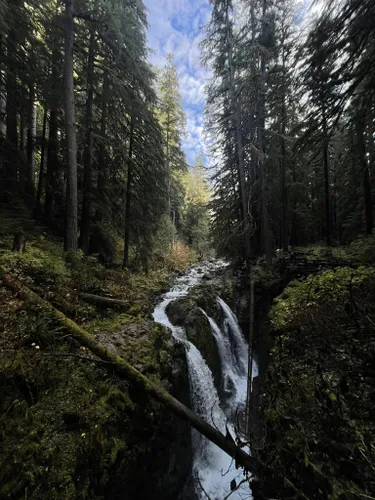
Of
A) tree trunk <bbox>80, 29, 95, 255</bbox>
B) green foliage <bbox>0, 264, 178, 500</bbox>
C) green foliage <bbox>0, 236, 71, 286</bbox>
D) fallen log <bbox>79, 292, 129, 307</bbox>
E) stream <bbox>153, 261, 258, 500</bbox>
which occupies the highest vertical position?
tree trunk <bbox>80, 29, 95, 255</bbox>

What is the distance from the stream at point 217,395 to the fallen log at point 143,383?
0.29 m

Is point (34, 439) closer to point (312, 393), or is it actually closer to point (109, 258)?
point (312, 393)

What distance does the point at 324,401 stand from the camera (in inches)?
127

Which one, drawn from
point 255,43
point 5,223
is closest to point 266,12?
point 255,43

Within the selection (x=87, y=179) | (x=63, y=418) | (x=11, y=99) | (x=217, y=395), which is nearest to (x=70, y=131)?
(x=87, y=179)

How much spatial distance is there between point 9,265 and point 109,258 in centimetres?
598

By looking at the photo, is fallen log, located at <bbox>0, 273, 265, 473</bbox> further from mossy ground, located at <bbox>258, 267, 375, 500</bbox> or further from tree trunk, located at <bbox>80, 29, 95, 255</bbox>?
tree trunk, located at <bbox>80, 29, 95, 255</bbox>

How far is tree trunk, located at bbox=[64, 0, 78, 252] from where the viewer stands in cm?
761

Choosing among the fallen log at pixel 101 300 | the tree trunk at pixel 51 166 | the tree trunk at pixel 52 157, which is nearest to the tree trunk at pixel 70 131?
the tree trunk at pixel 52 157

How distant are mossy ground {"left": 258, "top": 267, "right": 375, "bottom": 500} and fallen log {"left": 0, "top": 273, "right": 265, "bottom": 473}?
35 centimetres

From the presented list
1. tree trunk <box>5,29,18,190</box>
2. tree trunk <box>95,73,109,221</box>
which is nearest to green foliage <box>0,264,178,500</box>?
tree trunk <box>5,29,18,190</box>

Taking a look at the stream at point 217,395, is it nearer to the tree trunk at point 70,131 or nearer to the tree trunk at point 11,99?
the tree trunk at point 70,131

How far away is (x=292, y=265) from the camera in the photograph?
9375 mm

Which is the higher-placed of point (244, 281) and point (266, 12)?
point (266, 12)
